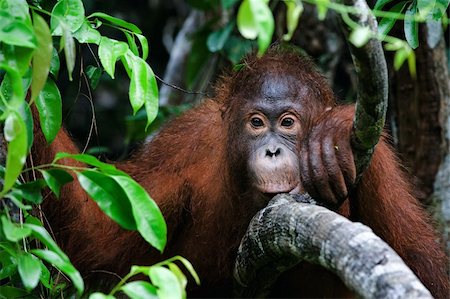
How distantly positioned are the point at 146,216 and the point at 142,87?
Answer: 57cm

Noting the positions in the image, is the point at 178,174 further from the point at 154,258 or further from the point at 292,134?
the point at 292,134

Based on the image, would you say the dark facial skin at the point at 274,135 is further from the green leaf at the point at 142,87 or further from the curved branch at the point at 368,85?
the green leaf at the point at 142,87

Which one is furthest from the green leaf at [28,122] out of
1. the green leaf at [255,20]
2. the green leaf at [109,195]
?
the green leaf at [255,20]

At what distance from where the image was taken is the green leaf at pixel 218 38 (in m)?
5.80

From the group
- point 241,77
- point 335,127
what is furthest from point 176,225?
point 335,127

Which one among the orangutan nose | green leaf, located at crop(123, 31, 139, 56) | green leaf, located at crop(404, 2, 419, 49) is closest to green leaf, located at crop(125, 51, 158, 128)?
green leaf, located at crop(123, 31, 139, 56)

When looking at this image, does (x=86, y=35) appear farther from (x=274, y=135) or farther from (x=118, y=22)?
(x=274, y=135)

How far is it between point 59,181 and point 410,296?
1.17 metres

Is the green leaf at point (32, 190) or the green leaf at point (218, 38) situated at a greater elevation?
the green leaf at point (218, 38)

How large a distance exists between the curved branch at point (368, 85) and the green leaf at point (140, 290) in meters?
0.87

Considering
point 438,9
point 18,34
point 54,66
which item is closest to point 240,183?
point 54,66

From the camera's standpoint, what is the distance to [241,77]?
394 cm

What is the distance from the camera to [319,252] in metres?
2.55

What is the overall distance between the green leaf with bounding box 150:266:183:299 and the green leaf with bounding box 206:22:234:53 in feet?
12.0
